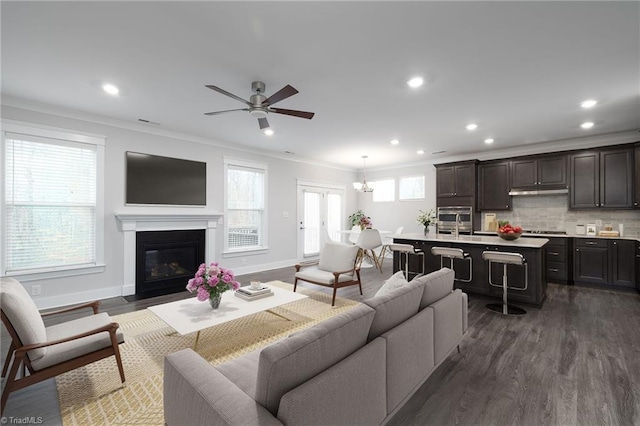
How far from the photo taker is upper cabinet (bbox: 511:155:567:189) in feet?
18.3

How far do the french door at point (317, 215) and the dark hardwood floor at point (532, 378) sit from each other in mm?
4500

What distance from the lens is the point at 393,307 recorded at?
1.77 m

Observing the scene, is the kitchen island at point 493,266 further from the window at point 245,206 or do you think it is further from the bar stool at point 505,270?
the window at point 245,206

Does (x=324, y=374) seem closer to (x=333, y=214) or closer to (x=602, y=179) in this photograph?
(x=602, y=179)

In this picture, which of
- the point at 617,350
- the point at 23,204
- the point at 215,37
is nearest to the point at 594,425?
the point at 617,350

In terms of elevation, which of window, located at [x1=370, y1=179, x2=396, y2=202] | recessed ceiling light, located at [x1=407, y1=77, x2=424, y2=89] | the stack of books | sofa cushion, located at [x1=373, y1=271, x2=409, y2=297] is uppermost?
recessed ceiling light, located at [x1=407, y1=77, x2=424, y2=89]

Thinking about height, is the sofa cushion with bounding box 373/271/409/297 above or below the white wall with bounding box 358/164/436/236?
below

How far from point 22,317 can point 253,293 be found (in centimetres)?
178

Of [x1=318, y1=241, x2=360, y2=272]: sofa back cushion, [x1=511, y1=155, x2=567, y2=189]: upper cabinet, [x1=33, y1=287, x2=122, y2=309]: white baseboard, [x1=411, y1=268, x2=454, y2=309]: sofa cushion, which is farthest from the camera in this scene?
[x1=511, y1=155, x2=567, y2=189]: upper cabinet

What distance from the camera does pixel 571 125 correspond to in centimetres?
466

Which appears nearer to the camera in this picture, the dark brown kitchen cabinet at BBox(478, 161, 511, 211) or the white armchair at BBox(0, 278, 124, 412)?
the white armchair at BBox(0, 278, 124, 412)

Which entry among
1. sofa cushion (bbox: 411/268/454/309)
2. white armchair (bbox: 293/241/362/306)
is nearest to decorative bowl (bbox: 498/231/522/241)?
white armchair (bbox: 293/241/362/306)

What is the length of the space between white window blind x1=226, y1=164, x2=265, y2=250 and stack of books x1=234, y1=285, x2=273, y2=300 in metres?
2.85

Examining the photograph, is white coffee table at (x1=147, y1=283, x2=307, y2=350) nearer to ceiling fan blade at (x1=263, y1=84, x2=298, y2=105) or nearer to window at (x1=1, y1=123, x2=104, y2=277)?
ceiling fan blade at (x1=263, y1=84, x2=298, y2=105)
